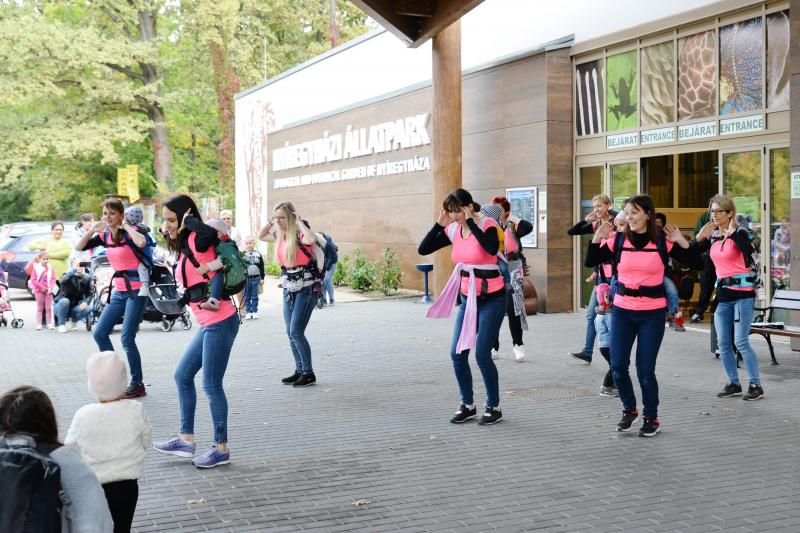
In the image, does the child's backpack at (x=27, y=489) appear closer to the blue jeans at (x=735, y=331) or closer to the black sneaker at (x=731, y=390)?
the blue jeans at (x=735, y=331)

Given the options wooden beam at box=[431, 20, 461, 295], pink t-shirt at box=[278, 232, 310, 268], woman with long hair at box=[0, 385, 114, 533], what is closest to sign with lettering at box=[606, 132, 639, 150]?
wooden beam at box=[431, 20, 461, 295]

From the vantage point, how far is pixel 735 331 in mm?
8758

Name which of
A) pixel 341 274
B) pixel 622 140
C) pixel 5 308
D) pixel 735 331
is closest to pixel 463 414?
pixel 735 331

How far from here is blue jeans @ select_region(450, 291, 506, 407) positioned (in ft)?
25.4

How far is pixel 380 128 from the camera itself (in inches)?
892

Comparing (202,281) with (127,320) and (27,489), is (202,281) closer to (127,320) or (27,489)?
(127,320)

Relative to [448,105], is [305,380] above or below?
below

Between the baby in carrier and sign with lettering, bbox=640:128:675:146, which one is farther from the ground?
sign with lettering, bbox=640:128:675:146

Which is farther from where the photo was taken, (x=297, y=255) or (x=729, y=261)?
(x=297, y=255)

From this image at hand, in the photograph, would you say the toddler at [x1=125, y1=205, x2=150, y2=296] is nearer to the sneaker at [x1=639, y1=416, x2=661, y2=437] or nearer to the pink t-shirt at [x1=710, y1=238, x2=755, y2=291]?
the sneaker at [x1=639, y1=416, x2=661, y2=437]

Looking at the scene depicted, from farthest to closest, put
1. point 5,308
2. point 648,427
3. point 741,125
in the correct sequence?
1. point 5,308
2. point 741,125
3. point 648,427

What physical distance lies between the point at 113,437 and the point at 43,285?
12694mm

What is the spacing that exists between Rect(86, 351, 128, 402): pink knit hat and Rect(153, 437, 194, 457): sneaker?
264 centimetres

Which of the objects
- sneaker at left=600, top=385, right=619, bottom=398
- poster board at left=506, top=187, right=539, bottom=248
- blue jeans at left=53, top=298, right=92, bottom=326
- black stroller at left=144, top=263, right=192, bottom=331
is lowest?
sneaker at left=600, top=385, right=619, bottom=398
